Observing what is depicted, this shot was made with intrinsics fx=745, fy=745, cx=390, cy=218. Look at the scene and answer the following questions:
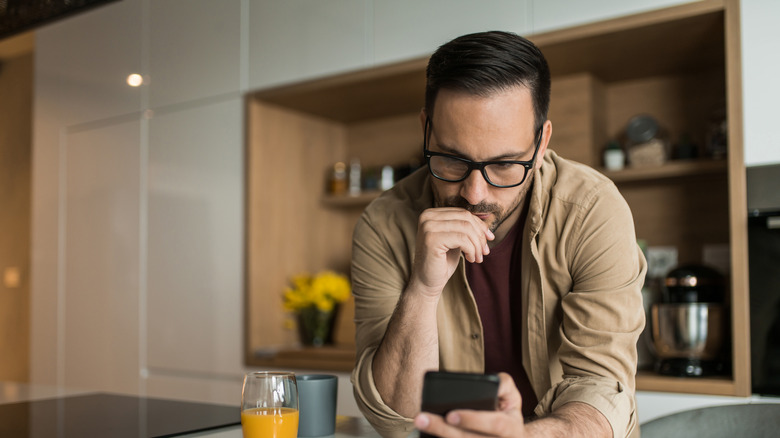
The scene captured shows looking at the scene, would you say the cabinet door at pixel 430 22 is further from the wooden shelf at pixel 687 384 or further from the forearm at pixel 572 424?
the forearm at pixel 572 424

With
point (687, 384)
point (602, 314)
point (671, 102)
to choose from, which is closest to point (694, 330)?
point (687, 384)

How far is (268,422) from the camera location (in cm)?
98

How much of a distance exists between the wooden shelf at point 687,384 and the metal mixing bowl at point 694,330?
78 millimetres

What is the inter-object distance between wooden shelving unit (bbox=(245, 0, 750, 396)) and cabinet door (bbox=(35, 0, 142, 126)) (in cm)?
85

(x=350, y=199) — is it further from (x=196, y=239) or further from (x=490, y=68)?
(x=490, y=68)

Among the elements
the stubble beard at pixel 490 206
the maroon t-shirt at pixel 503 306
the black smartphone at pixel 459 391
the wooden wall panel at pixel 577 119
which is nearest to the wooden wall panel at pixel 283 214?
the wooden wall panel at pixel 577 119

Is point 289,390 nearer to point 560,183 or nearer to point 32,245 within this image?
point 560,183

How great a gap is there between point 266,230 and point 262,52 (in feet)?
2.39

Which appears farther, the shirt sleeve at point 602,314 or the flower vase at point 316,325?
the flower vase at point 316,325

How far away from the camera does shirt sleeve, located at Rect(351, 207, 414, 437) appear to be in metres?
1.34

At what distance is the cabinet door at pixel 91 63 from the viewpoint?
3.49 metres

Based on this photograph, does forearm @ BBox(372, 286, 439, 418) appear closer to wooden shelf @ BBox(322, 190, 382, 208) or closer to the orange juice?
the orange juice

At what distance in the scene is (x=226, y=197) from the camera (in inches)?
122

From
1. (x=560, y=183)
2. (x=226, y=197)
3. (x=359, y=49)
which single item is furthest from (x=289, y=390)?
(x=226, y=197)
